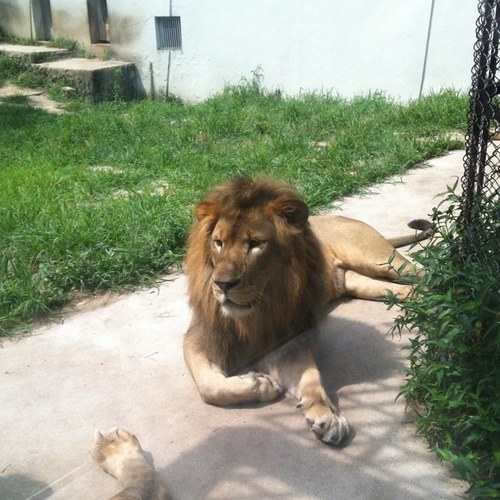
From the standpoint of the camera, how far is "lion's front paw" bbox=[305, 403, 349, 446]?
2383 mm

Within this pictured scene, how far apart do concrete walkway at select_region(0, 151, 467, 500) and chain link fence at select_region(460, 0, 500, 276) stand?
73cm

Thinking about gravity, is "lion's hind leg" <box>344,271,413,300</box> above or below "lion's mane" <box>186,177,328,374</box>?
below

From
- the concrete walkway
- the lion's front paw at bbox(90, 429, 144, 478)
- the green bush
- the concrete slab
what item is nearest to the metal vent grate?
the concrete slab

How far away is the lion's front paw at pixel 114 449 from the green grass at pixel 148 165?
4.43 ft

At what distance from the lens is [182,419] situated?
2604 mm

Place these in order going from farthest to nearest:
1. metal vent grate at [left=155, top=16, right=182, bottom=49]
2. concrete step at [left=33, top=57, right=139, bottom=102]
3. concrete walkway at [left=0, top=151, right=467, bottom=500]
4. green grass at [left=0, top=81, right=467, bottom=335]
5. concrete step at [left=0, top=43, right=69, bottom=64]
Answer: concrete step at [left=0, top=43, right=69, bottom=64] → metal vent grate at [left=155, top=16, right=182, bottom=49] → concrete step at [left=33, top=57, right=139, bottom=102] → green grass at [left=0, top=81, right=467, bottom=335] → concrete walkway at [left=0, top=151, right=467, bottom=500]

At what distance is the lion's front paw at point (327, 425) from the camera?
93.8 inches

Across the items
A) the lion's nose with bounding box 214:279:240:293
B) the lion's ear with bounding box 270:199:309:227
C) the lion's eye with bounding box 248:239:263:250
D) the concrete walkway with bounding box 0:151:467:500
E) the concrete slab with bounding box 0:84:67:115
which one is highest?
the lion's ear with bounding box 270:199:309:227

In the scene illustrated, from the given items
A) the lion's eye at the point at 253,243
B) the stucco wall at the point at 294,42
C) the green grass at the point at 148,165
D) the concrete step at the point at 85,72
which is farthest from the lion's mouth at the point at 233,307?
the concrete step at the point at 85,72

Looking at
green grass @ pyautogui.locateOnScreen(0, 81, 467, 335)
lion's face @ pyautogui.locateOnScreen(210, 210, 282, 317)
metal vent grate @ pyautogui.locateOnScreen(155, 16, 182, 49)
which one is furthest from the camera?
metal vent grate @ pyautogui.locateOnScreen(155, 16, 182, 49)

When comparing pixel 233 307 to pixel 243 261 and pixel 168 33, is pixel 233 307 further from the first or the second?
pixel 168 33

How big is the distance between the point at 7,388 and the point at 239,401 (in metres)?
1.04

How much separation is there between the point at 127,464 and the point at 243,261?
0.84 metres

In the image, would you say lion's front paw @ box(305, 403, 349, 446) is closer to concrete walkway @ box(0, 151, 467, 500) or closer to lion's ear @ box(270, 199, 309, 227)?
concrete walkway @ box(0, 151, 467, 500)
